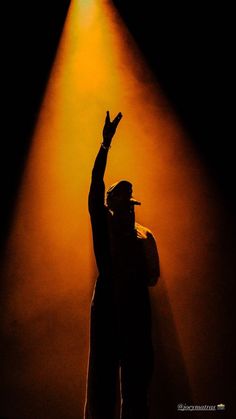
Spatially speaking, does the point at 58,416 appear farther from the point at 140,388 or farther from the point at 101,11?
the point at 101,11

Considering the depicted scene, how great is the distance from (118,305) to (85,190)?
5.55ft

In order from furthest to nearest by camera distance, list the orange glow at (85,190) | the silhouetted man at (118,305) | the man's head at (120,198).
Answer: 1. the orange glow at (85,190)
2. the man's head at (120,198)
3. the silhouetted man at (118,305)

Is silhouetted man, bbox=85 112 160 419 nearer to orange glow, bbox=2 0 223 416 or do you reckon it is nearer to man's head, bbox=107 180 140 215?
man's head, bbox=107 180 140 215

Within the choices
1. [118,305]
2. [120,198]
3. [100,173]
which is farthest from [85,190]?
[118,305]

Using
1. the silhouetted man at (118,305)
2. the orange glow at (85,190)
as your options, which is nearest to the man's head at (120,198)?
the silhouetted man at (118,305)

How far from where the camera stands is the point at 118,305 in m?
2.45

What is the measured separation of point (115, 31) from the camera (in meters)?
4.69

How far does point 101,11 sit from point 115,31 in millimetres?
311

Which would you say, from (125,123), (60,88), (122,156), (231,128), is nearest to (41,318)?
(122,156)

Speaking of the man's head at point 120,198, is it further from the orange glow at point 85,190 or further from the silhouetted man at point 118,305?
the orange glow at point 85,190

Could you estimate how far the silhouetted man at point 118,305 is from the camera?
7.55ft

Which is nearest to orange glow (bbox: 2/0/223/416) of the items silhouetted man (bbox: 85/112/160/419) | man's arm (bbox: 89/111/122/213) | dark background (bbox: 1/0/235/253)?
dark background (bbox: 1/0/235/253)

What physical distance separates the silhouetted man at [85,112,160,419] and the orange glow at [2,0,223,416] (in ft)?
3.65

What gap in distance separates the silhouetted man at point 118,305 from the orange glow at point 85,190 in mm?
1112
